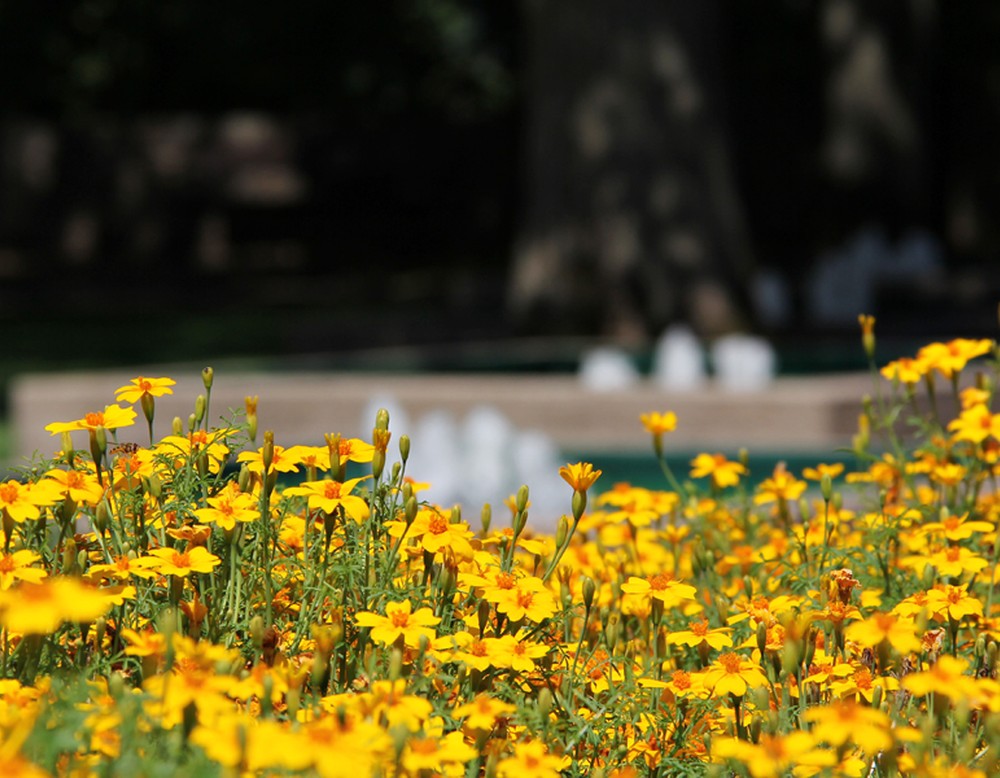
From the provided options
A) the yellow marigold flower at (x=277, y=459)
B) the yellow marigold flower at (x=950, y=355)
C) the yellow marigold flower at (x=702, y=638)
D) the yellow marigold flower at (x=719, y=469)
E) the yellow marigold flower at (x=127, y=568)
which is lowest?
the yellow marigold flower at (x=702, y=638)

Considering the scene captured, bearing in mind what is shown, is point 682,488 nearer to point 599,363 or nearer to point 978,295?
point 599,363

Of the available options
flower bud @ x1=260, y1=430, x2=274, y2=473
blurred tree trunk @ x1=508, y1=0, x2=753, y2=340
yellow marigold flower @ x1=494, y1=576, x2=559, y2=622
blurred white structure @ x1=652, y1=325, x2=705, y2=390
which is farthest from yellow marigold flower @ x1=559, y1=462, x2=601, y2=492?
blurred tree trunk @ x1=508, y1=0, x2=753, y2=340

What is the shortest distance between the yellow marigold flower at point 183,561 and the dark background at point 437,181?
982 centimetres

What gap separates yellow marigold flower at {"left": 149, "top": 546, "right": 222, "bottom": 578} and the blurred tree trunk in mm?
9791

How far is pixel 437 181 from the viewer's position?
24203 millimetres

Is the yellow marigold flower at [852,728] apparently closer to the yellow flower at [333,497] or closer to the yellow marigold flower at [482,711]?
the yellow marigold flower at [482,711]

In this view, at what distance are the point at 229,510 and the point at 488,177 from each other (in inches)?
867

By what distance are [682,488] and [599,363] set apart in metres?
6.08

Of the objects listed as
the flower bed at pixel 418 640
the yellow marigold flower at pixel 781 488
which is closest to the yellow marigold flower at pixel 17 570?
the flower bed at pixel 418 640

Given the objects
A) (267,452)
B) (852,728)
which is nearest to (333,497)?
(267,452)

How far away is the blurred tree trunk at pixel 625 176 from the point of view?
11969mm

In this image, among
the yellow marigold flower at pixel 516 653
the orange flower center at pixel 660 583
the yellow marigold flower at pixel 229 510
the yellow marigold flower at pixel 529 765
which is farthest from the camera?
the orange flower center at pixel 660 583

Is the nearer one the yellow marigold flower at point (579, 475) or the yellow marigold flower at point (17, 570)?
the yellow marigold flower at point (17, 570)

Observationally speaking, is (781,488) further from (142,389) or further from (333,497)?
(142,389)
